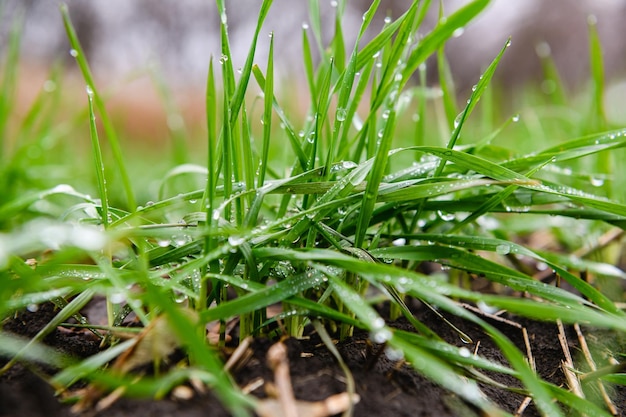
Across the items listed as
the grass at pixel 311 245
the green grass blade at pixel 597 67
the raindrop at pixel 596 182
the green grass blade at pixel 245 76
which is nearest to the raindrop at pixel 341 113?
the grass at pixel 311 245

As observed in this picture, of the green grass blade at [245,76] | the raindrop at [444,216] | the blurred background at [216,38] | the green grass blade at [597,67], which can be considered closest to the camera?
the green grass blade at [245,76]

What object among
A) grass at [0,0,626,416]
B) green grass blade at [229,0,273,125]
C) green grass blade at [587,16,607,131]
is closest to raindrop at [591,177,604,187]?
grass at [0,0,626,416]

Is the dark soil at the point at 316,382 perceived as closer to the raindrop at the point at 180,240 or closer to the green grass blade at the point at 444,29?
the raindrop at the point at 180,240

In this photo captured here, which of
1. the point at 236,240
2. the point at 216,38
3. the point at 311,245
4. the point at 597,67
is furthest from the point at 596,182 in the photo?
the point at 216,38

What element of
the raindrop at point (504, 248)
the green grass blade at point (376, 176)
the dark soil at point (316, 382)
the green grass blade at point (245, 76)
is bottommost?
the dark soil at point (316, 382)

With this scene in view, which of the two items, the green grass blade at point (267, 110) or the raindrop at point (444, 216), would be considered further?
the raindrop at point (444, 216)

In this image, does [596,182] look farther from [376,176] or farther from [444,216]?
[376,176]

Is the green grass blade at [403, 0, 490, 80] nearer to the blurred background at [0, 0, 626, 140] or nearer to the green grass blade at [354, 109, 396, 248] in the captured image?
the green grass blade at [354, 109, 396, 248]

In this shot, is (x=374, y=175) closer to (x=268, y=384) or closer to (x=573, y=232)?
(x=268, y=384)
